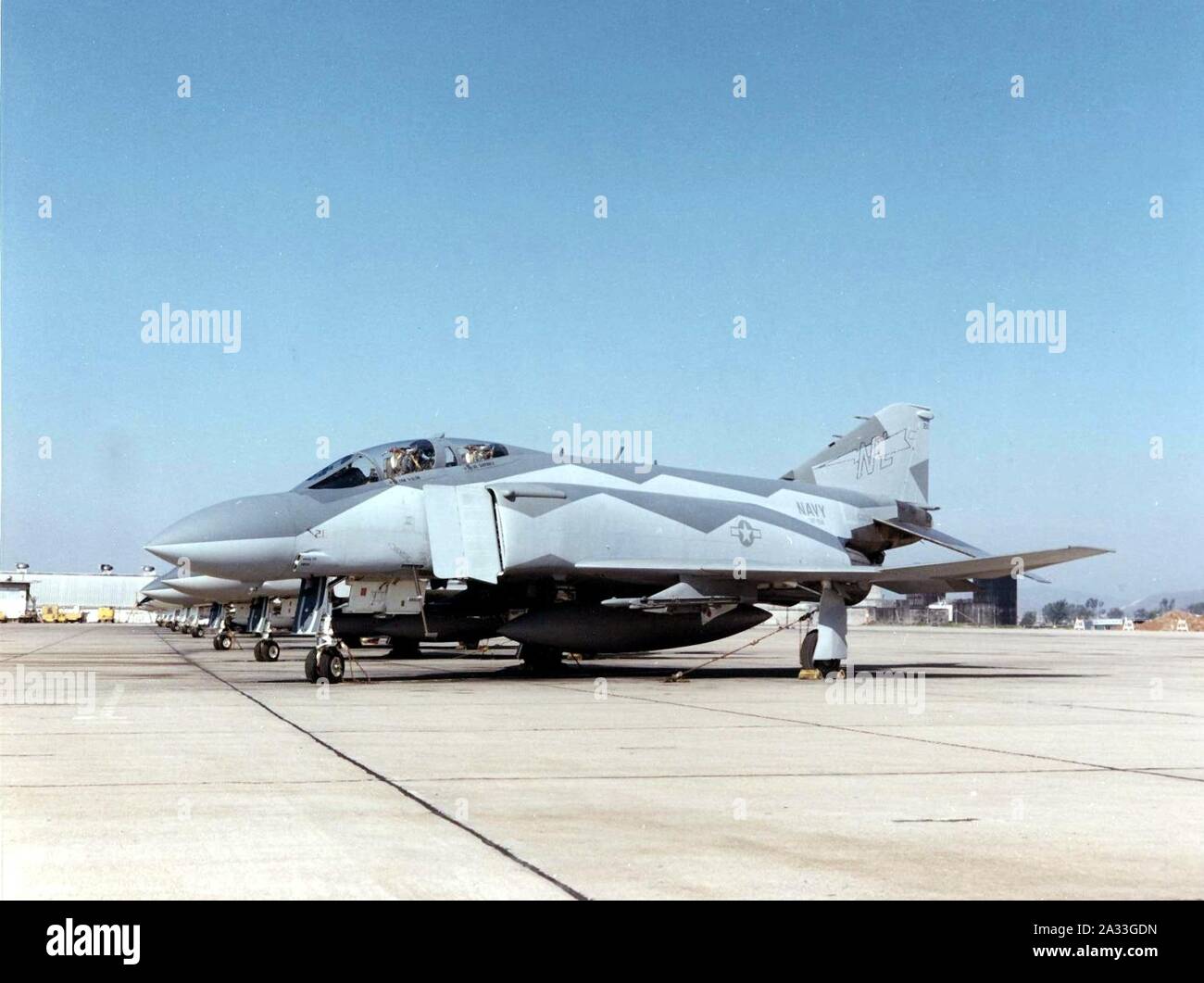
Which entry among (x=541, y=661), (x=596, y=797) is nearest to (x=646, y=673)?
(x=541, y=661)

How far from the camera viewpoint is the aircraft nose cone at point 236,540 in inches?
611

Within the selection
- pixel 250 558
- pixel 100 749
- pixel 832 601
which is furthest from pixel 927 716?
pixel 250 558

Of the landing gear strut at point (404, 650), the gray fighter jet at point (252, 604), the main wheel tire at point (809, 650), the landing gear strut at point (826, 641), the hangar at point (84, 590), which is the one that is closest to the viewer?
the landing gear strut at point (826, 641)

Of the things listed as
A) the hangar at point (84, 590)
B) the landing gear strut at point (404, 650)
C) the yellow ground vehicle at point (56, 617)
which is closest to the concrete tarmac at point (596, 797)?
the landing gear strut at point (404, 650)

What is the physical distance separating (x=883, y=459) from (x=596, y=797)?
17.7 m

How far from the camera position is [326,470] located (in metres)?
16.9

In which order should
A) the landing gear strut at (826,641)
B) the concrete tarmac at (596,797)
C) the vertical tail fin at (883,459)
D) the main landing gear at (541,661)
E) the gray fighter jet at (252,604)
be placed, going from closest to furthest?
the concrete tarmac at (596,797), the landing gear strut at (826,641), the main landing gear at (541,661), the vertical tail fin at (883,459), the gray fighter jet at (252,604)

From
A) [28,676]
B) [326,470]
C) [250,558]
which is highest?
[326,470]

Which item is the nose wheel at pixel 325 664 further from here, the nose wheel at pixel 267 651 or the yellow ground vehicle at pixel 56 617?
the yellow ground vehicle at pixel 56 617

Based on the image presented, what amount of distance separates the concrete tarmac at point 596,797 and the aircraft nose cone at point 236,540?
189 cm

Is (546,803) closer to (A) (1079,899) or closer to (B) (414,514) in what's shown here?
(A) (1079,899)

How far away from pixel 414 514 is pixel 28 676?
689cm

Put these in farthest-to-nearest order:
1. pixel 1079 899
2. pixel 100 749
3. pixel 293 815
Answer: pixel 100 749, pixel 293 815, pixel 1079 899

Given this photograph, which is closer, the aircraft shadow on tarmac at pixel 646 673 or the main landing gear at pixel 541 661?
the aircraft shadow on tarmac at pixel 646 673
